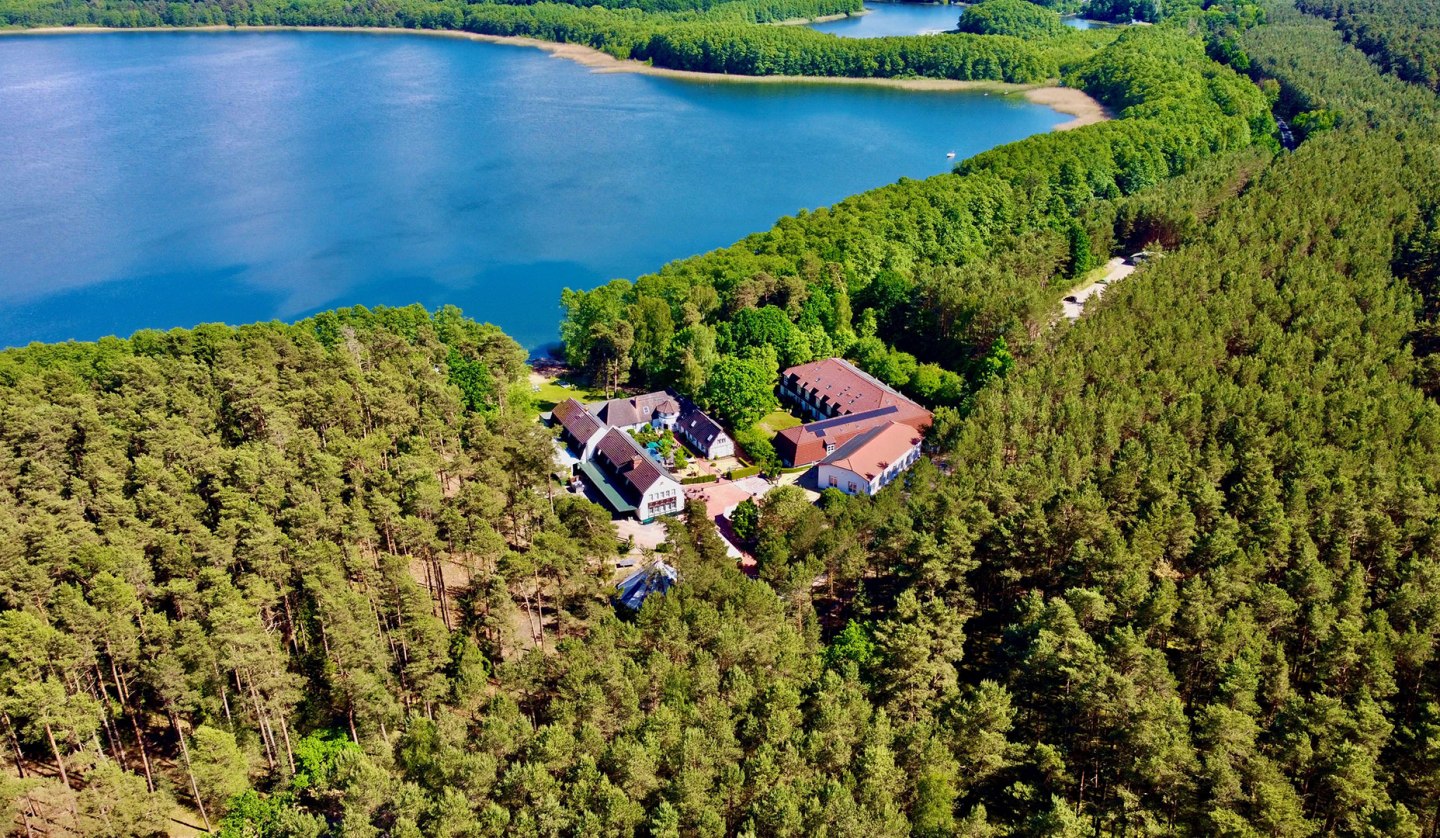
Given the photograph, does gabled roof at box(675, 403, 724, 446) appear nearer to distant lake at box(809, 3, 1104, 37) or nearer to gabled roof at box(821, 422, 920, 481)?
gabled roof at box(821, 422, 920, 481)

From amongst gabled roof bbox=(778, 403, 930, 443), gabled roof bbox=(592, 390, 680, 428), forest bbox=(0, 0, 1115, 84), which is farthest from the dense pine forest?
forest bbox=(0, 0, 1115, 84)

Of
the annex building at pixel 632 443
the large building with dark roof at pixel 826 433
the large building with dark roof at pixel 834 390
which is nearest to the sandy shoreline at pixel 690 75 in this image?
the large building with dark roof at pixel 834 390

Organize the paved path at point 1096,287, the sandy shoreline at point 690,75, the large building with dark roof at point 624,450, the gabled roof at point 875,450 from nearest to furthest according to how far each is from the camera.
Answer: the large building with dark roof at point 624,450 < the gabled roof at point 875,450 < the paved path at point 1096,287 < the sandy shoreline at point 690,75

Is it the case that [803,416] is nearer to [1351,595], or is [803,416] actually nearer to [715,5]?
[1351,595]

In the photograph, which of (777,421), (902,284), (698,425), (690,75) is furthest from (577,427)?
(690,75)

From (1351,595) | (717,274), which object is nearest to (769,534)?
(1351,595)

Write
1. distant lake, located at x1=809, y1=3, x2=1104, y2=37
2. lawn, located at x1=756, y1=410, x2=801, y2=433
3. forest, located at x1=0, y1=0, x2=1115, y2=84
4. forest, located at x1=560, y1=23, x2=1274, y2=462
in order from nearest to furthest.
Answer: lawn, located at x1=756, y1=410, x2=801, y2=433 < forest, located at x1=560, y1=23, x2=1274, y2=462 < forest, located at x1=0, y1=0, x2=1115, y2=84 < distant lake, located at x1=809, y1=3, x2=1104, y2=37

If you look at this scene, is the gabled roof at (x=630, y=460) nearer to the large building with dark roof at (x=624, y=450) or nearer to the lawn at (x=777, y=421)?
the large building with dark roof at (x=624, y=450)

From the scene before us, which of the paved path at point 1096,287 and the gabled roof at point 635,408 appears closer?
the gabled roof at point 635,408
